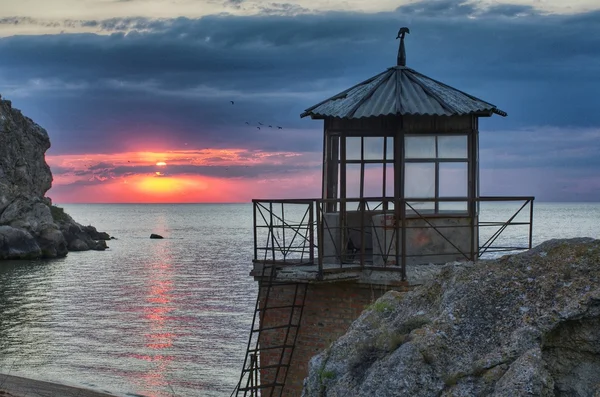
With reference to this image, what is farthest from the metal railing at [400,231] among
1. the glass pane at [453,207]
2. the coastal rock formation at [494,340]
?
the coastal rock formation at [494,340]

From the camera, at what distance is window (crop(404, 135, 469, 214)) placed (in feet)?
48.8

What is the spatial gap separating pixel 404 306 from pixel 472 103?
9.59 meters

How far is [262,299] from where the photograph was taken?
14.5 m

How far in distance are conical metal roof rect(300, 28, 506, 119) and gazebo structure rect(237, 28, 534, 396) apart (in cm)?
2

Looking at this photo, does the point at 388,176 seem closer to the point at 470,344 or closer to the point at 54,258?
the point at 470,344

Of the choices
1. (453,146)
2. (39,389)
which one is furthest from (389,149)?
(39,389)

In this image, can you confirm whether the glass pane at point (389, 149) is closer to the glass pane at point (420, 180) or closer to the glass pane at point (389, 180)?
the glass pane at point (389, 180)

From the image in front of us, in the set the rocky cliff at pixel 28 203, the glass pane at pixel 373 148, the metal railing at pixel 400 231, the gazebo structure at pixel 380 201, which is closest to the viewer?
the gazebo structure at pixel 380 201

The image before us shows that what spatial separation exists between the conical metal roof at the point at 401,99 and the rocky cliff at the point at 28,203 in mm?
70131

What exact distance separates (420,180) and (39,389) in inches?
675

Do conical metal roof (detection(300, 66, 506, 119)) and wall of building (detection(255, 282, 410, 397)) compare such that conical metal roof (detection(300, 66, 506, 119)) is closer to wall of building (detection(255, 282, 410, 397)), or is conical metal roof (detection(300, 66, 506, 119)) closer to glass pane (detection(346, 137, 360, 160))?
glass pane (detection(346, 137, 360, 160))

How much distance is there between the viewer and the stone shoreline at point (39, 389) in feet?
80.6

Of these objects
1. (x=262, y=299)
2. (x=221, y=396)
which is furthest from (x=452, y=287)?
(x=221, y=396)

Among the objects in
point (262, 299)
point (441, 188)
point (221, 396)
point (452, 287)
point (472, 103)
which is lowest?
point (221, 396)
